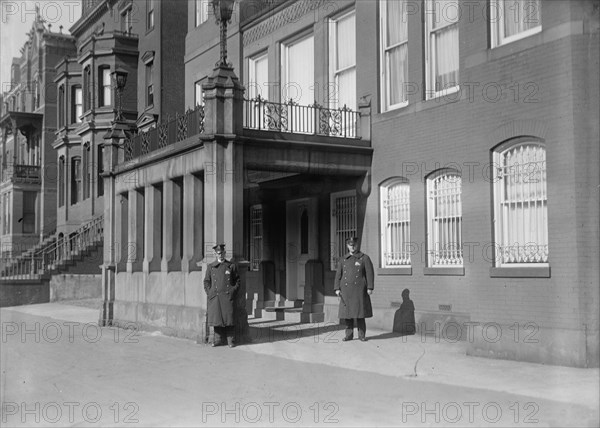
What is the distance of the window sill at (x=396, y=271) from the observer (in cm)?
1585

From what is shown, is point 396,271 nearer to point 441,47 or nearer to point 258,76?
point 441,47

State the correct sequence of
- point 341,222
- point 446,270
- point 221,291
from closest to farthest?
point 221,291 < point 446,270 < point 341,222

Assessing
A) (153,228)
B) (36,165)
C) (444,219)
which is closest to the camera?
(444,219)

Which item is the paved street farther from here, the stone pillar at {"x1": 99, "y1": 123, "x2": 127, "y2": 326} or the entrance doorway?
the stone pillar at {"x1": 99, "y1": 123, "x2": 127, "y2": 326}

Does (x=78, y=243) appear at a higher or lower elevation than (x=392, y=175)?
lower

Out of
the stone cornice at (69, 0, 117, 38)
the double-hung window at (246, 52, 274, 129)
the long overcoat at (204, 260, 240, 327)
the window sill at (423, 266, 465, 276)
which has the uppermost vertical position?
the stone cornice at (69, 0, 117, 38)

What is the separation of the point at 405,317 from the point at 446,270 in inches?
61.7

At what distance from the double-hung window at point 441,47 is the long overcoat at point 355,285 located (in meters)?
3.67

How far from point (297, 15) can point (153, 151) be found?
5.38m

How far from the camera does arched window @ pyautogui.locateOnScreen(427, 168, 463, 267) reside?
14.7 meters

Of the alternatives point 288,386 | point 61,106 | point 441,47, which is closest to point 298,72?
point 441,47

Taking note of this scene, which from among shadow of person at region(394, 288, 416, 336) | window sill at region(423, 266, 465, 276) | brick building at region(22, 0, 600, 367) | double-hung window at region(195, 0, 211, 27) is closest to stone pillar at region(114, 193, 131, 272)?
brick building at region(22, 0, 600, 367)

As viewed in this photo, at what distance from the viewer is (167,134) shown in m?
17.4

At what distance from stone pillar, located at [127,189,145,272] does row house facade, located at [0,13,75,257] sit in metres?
26.8
